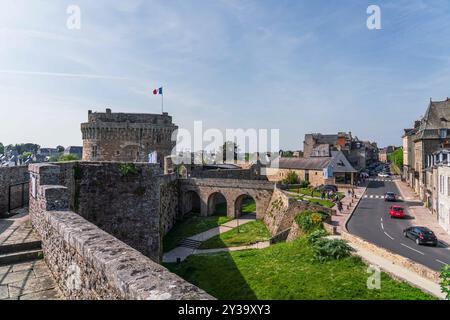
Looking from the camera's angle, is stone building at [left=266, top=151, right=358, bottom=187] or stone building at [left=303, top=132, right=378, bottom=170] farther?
stone building at [left=303, top=132, right=378, bottom=170]

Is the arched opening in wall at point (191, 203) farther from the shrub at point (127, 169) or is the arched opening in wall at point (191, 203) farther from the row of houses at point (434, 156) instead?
the shrub at point (127, 169)

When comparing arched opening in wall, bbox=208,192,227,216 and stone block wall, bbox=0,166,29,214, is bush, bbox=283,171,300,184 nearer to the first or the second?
arched opening in wall, bbox=208,192,227,216

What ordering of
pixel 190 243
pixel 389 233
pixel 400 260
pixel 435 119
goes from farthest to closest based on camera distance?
pixel 435 119, pixel 190 243, pixel 389 233, pixel 400 260

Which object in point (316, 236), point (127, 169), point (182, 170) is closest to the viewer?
point (127, 169)

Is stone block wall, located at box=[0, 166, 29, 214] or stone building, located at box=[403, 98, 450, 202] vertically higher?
stone building, located at box=[403, 98, 450, 202]

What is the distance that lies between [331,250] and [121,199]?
39.6 ft

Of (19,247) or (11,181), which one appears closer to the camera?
(19,247)

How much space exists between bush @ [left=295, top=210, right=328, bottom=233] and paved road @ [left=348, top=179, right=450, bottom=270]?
2.22 m

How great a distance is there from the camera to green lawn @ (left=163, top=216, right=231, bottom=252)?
31.0 m

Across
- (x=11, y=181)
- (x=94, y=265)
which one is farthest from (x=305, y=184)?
(x=94, y=265)

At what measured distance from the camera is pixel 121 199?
37.4 ft

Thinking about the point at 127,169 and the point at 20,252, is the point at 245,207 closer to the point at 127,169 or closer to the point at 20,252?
the point at 127,169

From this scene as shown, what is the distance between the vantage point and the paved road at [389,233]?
57.7 feet

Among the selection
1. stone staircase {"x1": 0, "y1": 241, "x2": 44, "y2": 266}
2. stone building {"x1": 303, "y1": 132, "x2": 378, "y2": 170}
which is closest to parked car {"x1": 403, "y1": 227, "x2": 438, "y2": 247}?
stone staircase {"x1": 0, "y1": 241, "x2": 44, "y2": 266}
